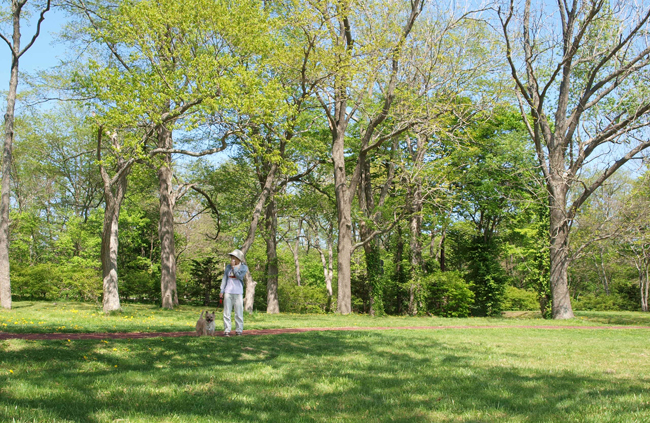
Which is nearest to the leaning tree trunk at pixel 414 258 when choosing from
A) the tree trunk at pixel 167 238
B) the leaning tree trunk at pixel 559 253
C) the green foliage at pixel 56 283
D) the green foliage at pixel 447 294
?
the green foliage at pixel 447 294

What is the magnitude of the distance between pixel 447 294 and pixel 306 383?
23547mm

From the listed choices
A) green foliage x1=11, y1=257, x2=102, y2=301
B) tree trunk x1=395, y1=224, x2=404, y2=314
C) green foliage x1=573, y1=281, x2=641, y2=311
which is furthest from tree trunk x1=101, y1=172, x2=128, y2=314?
green foliage x1=573, y1=281, x2=641, y2=311

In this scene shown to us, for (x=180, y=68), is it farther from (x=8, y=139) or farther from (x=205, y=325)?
(x=205, y=325)

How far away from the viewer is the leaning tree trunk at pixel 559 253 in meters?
21.4

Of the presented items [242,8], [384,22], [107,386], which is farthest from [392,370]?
[384,22]

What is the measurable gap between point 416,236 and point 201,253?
1668 cm

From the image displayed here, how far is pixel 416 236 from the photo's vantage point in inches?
1091

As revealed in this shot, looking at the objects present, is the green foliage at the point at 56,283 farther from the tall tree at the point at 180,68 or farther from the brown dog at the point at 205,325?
the brown dog at the point at 205,325

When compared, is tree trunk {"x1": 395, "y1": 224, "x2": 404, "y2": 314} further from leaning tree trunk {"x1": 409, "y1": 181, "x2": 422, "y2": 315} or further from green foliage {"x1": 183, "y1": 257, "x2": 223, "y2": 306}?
green foliage {"x1": 183, "y1": 257, "x2": 223, "y2": 306}

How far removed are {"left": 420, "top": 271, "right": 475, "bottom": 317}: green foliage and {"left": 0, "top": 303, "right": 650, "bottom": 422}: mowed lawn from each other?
1811 cm

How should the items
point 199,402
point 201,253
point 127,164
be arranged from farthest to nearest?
point 201,253, point 127,164, point 199,402

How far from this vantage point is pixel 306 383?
5.57m

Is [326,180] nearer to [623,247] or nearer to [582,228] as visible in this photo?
Answer: [582,228]

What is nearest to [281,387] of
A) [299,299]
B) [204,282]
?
[299,299]
